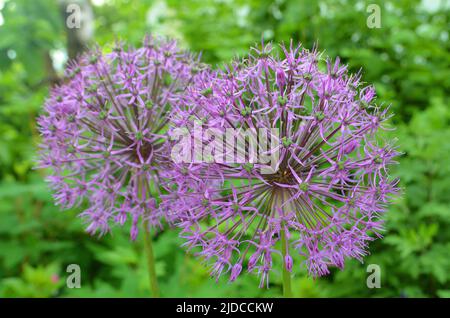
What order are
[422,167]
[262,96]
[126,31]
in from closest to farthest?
[262,96] < [422,167] < [126,31]

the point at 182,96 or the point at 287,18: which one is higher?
the point at 287,18

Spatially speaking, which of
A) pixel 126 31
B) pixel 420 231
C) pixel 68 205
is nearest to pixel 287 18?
pixel 126 31

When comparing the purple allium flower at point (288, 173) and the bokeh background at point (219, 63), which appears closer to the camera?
the purple allium flower at point (288, 173)

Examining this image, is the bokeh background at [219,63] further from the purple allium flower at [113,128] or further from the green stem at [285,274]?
the purple allium flower at [113,128]

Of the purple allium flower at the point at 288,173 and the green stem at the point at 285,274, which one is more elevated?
the purple allium flower at the point at 288,173

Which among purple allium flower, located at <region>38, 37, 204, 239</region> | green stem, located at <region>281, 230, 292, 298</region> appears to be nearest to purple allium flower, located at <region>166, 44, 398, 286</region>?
green stem, located at <region>281, 230, 292, 298</region>

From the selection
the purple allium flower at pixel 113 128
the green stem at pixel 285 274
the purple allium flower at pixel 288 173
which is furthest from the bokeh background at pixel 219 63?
the purple allium flower at pixel 113 128

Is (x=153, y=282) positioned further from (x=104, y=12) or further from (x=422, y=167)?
(x=104, y=12)

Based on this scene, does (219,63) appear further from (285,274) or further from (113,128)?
(285,274)
